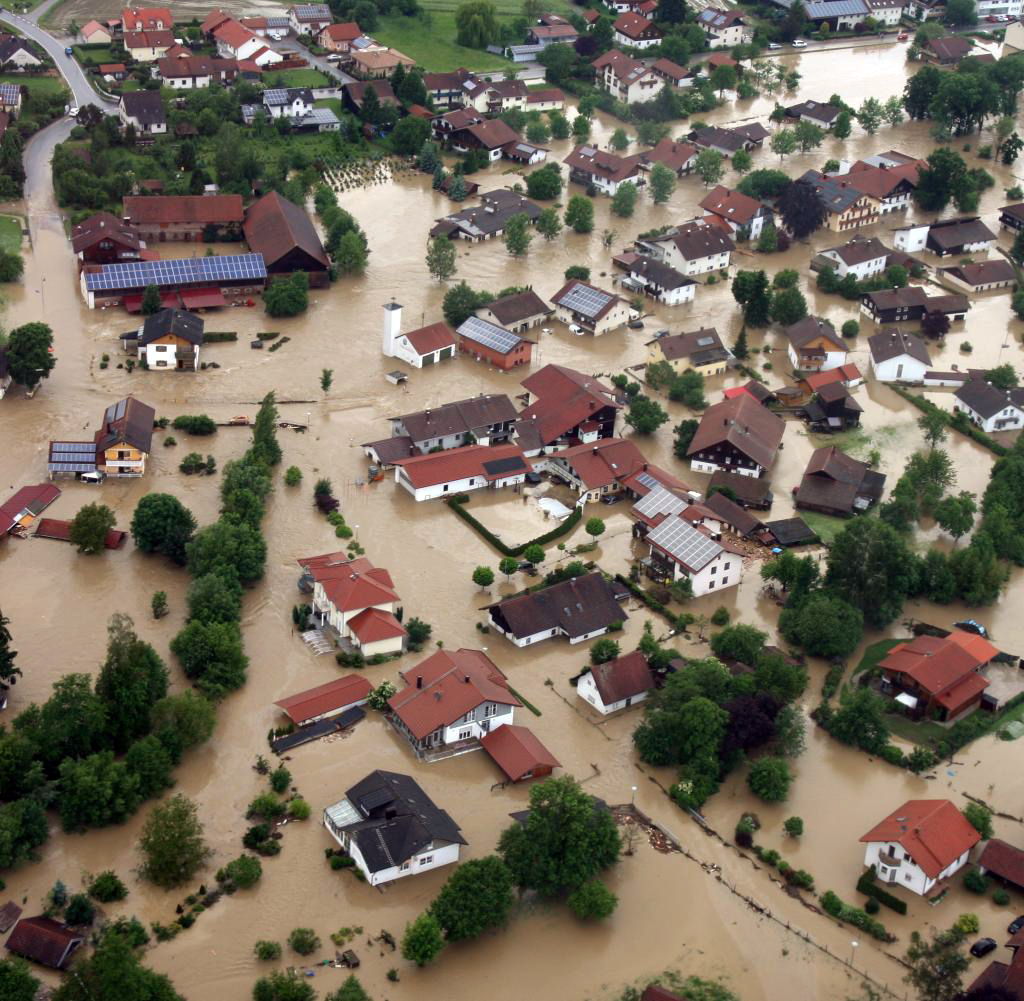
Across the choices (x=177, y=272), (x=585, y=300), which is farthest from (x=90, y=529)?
(x=585, y=300)

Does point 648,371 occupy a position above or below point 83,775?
below

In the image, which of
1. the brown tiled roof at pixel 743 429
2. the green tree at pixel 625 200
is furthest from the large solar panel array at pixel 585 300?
the green tree at pixel 625 200

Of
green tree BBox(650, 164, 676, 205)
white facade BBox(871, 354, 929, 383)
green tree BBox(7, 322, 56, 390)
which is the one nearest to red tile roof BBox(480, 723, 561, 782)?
green tree BBox(7, 322, 56, 390)

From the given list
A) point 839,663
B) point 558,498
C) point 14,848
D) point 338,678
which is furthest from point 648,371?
point 14,848

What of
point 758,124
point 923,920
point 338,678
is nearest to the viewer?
point 923,920

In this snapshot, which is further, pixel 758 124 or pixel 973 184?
pixel 758 124

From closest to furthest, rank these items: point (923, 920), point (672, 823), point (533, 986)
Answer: point (533, 986) < point (923, 920) < point (672, 823)

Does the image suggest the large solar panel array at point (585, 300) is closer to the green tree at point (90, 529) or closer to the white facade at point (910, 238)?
the white facade at point (910, 238)

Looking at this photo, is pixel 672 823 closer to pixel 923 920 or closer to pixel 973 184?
pixel 923 920
